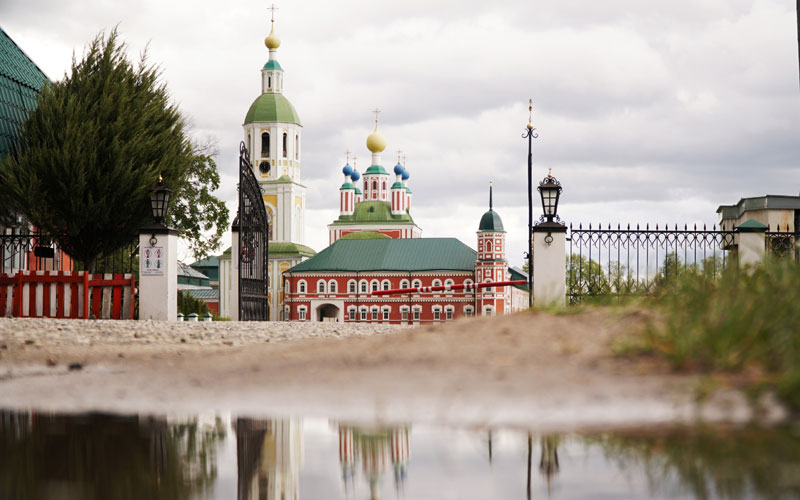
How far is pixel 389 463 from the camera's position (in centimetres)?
385

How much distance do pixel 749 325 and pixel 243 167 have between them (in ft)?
47.2

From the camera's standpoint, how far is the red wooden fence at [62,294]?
51.7ft

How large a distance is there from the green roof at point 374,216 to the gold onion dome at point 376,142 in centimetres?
700

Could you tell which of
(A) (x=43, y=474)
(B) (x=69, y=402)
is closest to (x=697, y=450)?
(A) (x=43, y=474)

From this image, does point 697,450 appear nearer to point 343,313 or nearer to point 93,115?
point 93,115

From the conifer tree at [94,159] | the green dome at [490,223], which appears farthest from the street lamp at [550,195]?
the green dome at [490,223]

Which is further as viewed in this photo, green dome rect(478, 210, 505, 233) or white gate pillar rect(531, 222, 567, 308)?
green dome rect(478, 210, 505, 233)

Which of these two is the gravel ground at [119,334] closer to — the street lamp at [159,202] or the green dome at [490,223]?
the street lamp at [159,202]

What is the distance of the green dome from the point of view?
259 ft

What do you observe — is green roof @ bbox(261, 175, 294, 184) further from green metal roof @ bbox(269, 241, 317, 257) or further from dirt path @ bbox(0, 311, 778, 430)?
dirt path @ bbox(0, 311, 778, 430)

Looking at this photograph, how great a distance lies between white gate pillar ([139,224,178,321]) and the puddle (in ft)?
38.9

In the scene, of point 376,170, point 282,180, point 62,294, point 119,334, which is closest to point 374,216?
point 376,170

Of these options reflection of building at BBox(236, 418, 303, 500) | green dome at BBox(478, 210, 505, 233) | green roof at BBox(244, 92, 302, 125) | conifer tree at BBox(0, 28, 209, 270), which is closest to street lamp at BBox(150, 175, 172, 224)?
conifer tree at BBox(0, 28, 209, 270)

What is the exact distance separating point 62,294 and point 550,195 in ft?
29.8
